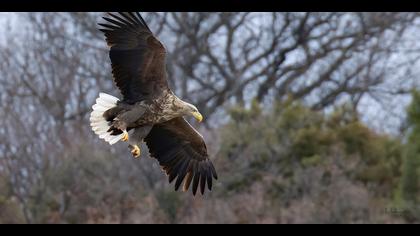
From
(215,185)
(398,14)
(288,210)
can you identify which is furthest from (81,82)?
(398,14)

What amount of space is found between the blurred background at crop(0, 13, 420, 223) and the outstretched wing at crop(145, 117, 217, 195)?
677 cm

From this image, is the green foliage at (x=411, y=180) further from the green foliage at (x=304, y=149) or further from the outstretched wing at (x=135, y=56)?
the outstretched wing at (x=135, y=56)

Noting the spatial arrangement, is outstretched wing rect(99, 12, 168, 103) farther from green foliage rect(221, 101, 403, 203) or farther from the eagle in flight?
green foliage rect(221, 101, 403, 203)

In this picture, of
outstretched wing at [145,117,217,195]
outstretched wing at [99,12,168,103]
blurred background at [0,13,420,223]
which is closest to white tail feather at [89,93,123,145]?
outstretched wing at [99,12,168,103]

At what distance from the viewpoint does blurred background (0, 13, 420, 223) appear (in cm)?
1755

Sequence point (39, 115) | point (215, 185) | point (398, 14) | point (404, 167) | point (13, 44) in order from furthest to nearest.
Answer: point (398, 14)
point (13, 44)
point (39, 115)
point (215, 185)
point (404, 167)

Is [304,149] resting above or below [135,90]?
below

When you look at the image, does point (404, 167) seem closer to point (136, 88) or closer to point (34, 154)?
point (34, 154)

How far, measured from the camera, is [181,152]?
10.0m

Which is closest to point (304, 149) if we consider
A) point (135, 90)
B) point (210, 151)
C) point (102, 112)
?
point (210, 151)

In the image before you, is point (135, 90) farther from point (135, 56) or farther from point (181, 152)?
point (181, 152)

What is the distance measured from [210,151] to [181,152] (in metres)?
8.41
